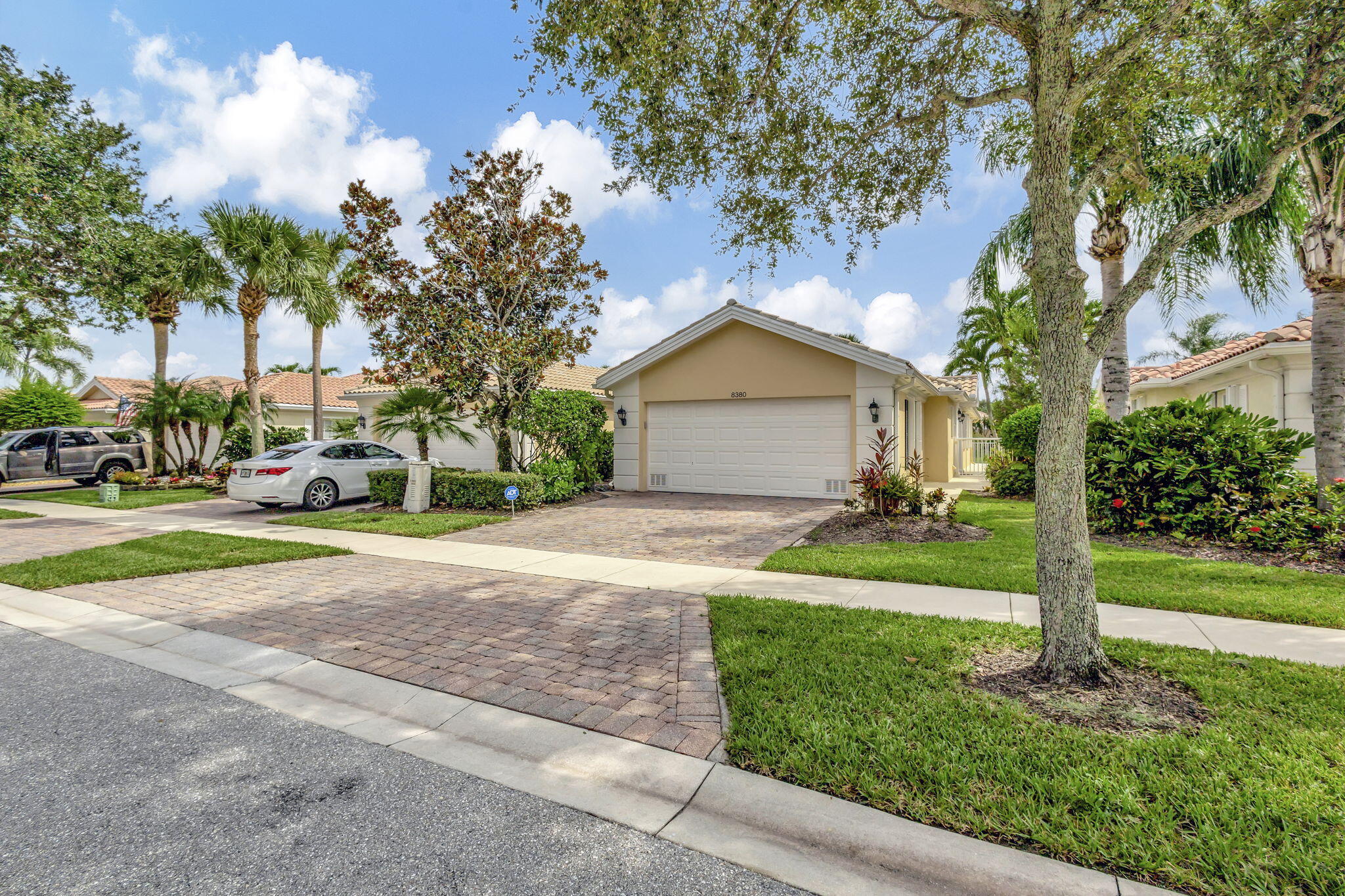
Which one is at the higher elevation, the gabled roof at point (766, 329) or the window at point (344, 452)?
the gabled roof at point (766, 329)

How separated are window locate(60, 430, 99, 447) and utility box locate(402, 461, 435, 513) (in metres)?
13.5

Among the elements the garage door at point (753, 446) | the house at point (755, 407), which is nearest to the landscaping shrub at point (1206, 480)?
the house at point (755, 407)

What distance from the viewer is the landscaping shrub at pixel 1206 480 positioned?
25.6ft

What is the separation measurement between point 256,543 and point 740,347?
416 inches

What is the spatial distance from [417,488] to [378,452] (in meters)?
2.84

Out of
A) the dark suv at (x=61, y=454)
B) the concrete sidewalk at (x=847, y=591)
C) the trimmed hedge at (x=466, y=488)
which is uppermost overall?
the dark suv at (x=61, y=454)

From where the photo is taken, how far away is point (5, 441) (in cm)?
1823

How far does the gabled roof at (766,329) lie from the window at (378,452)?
213 inches

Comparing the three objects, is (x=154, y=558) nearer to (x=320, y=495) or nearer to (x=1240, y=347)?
(x=320, y=495)

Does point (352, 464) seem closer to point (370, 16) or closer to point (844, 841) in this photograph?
point (370, 16)

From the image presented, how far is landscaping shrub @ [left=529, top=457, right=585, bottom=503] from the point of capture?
45.1ft

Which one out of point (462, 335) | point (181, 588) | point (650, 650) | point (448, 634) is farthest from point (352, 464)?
point (650, 650)

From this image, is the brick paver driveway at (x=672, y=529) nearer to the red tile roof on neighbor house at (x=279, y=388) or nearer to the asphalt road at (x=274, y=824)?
the asphalt road at (x=274, y=824)

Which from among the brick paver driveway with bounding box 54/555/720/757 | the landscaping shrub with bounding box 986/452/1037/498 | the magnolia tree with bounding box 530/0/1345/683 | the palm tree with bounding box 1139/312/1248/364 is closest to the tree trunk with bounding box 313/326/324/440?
the brick paver driveway with bounding box 54/555/720/757
